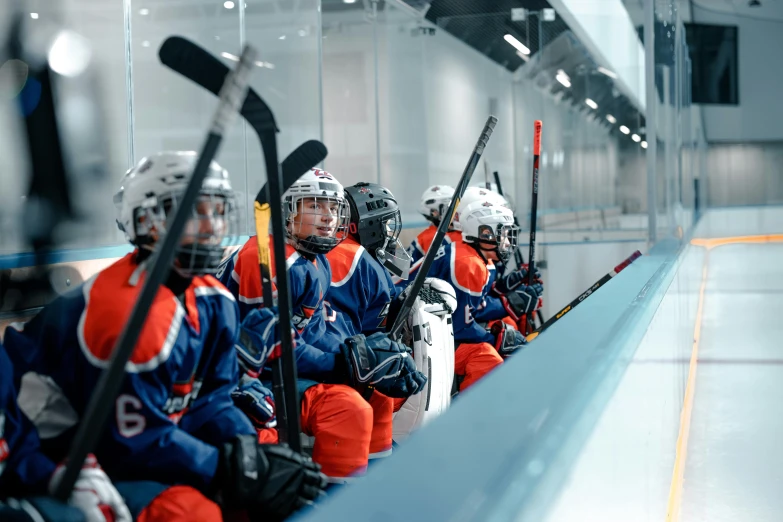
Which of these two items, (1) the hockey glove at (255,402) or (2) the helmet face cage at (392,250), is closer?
(1) the hockey glove at (255,402)

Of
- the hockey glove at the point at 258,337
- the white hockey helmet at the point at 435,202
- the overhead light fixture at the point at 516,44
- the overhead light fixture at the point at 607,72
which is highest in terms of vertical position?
the overhead light fixture at the point at 516,44

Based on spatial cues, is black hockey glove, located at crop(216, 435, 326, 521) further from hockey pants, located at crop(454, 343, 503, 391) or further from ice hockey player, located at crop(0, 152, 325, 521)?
hockey pants, located at crop(454, 343, 503, 391)

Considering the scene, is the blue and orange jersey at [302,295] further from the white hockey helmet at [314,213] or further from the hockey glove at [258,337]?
the hockey glove at [258,337]

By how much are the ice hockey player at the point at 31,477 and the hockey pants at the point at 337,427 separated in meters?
0.95

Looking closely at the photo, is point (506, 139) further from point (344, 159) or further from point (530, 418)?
point (530, 418)

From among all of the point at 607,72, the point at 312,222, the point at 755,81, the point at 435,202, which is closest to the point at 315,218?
the point at 312,222

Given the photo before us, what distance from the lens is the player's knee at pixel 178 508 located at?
4.00 feet

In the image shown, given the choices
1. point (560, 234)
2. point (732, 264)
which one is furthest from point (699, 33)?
point (560, 234)

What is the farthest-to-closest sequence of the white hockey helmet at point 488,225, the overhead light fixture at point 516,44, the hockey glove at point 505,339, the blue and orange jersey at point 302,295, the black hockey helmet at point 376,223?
the overhead light fixture at point 516,44 < the white hockey helmet at point 488,225 < the hockey glove at point 505,339 < the black hockey helmet at point 376,223 < the blue and orange jersey at point 302,295

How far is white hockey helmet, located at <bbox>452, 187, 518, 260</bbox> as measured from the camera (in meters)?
3.65

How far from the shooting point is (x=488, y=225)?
12.0 feet

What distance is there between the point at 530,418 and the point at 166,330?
579 millimetres

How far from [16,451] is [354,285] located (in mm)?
1399

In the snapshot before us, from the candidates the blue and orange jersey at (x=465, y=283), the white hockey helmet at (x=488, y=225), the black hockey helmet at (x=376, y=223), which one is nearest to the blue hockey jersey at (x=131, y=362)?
the black hockey helmet at (x=376, y=223)
